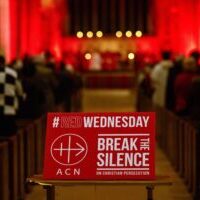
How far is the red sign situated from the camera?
554 centimetres

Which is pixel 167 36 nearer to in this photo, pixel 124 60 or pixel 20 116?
pixel 124 60

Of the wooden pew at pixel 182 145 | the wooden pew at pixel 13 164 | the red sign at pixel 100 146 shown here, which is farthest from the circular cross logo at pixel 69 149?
the wooden pew at pixel 182 145

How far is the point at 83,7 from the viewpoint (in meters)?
40.3

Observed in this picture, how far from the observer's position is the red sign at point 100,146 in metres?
5.54

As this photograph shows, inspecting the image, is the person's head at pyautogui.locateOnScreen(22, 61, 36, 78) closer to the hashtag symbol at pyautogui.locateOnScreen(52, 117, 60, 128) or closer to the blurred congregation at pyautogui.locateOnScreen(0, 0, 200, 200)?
the blurred congregation at pyautogui.locateOnScreen(0, 0, 200, 200)

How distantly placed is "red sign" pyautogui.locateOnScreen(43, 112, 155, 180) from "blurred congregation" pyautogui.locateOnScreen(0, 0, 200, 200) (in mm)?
1434

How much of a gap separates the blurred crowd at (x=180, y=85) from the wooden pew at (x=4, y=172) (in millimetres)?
3291

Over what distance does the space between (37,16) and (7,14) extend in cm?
848

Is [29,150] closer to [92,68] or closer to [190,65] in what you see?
[190,65]

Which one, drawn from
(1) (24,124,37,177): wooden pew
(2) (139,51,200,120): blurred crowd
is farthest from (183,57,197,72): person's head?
(1) (24,124,37,177): wooden pew

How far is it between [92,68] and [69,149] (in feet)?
101

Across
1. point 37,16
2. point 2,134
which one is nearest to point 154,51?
point 37,16

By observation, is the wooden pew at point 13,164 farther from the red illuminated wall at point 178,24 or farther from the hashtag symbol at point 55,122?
the red illuminated wall at point 178,24

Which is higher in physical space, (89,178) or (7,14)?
(7,14)
